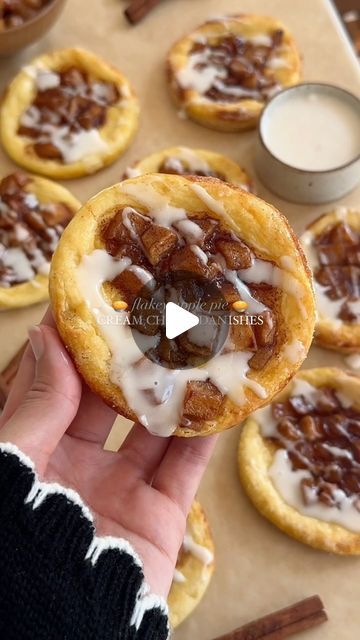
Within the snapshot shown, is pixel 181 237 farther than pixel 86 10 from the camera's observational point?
No

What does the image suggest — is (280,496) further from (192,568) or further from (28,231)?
(28,231)

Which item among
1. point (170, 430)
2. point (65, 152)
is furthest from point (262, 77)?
point (170, 430)

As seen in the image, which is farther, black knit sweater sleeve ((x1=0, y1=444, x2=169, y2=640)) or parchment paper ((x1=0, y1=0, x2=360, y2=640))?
parchment paper ((x1=0, y1=0, x2=360, y2=640))

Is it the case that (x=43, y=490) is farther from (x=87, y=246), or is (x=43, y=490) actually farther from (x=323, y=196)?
(x=323, y=196)

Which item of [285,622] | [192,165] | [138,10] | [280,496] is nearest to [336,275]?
[192,165]

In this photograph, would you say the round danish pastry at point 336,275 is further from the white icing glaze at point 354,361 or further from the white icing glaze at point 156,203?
the white icing glaze at point 156,203

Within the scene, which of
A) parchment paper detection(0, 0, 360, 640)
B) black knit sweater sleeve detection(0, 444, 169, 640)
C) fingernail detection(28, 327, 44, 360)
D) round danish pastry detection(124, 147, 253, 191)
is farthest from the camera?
round danish pastry detection(124, 147, 253, 191)

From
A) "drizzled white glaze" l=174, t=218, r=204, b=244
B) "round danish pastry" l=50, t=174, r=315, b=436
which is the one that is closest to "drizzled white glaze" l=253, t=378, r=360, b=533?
"round danish pastry" l=50, t=174, r=315, b=436

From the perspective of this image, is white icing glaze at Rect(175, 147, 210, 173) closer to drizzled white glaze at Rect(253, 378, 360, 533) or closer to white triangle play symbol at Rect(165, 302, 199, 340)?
drizzled white glaze at Rect(253, 378, 360, 533)
